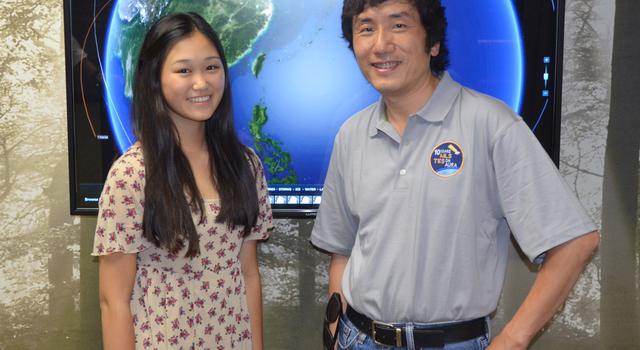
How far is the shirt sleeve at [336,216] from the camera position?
175cm

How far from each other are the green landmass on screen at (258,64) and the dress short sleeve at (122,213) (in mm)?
832

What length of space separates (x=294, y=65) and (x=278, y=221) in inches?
25.3

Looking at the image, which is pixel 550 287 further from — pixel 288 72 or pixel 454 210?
pixel 288 72

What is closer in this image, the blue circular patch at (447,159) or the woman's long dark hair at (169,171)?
the blue circular patch at (447,159)

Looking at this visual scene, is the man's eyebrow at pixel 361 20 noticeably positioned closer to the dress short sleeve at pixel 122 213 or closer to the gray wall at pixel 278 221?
the dress short sleeve at pixel 122 213

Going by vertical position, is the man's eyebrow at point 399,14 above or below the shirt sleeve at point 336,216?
above

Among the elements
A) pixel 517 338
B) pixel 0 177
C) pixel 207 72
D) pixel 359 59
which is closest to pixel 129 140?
→ pixel 0 177

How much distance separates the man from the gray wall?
94 cm

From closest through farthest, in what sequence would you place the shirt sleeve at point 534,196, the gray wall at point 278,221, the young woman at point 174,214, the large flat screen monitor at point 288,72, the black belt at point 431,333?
the shirt sleeve at point 534,196, the black belt at point 431,333, the young woman at point 174,214, the large flat screen monitor at point 288,72, the gray wall at point 278,221

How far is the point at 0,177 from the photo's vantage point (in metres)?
2.50

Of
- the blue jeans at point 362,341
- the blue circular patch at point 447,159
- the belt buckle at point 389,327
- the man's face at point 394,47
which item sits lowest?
the blue jeans at point 362,341

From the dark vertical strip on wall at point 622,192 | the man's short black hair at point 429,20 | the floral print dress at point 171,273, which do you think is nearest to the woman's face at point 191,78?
the floral print dress at point 171,273

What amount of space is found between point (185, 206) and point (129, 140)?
85 centimetres

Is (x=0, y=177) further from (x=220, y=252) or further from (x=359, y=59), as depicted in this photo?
(x=359, y=59)
